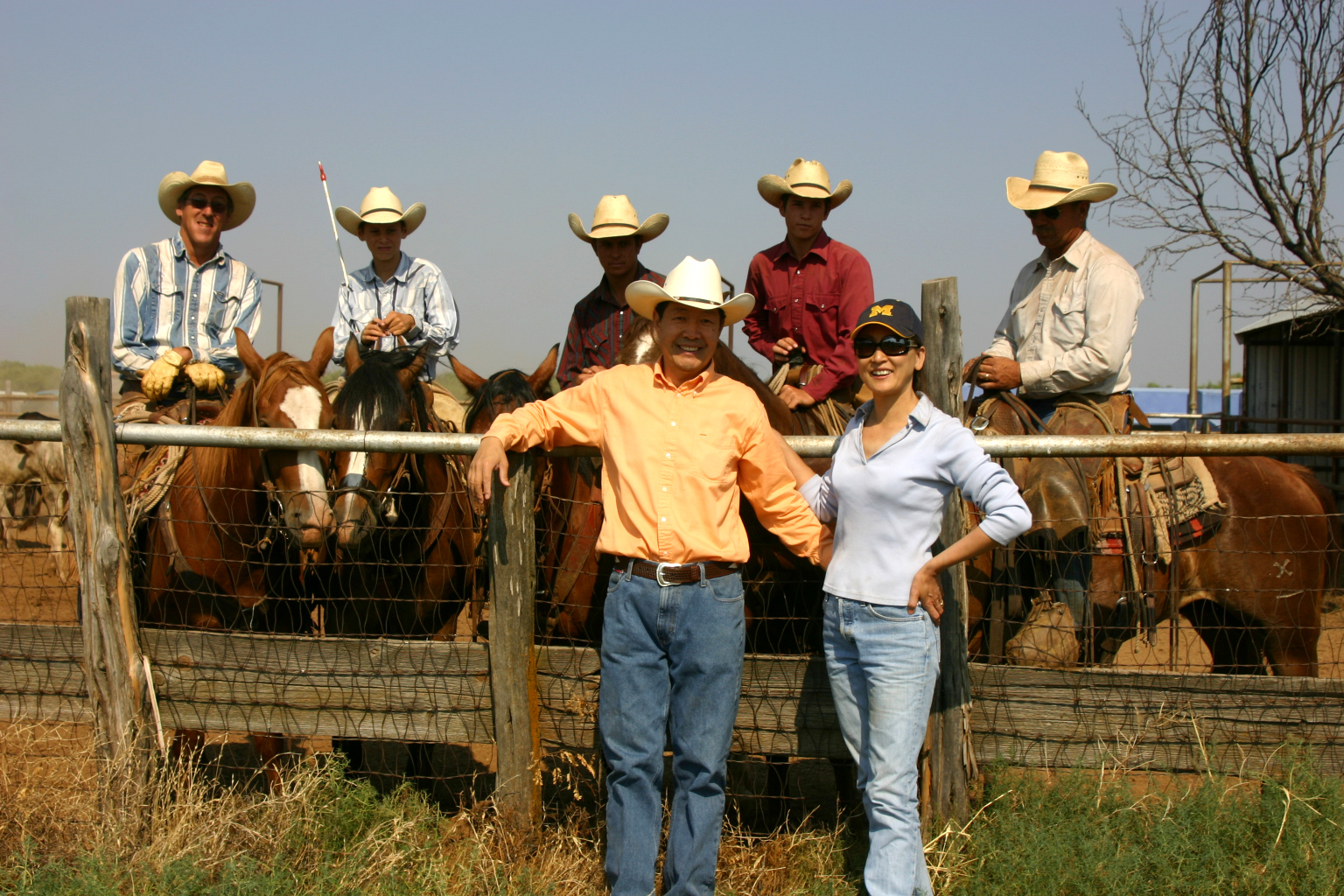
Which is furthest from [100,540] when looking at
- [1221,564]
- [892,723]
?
[1221,564]

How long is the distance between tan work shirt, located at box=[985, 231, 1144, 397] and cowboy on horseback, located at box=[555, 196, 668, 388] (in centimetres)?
232

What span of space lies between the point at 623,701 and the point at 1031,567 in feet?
7.61

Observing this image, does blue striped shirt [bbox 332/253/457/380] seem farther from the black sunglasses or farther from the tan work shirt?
the black sunglasses

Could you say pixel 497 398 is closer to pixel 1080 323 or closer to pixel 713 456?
pixel 713 456

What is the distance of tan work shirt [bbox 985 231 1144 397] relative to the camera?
4566 millimetres

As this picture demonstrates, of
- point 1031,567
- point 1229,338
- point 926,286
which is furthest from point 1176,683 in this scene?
point 1229,338

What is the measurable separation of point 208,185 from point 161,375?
1.39 meters

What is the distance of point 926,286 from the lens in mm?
3488

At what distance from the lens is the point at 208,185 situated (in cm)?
556

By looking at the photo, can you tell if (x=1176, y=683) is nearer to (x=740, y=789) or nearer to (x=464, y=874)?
(x=740, y=789)

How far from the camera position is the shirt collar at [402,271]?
6.25m

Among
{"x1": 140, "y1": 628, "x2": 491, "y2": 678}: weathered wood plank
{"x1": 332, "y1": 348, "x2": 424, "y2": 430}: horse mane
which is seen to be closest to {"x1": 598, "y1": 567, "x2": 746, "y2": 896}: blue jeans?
{"x1": 140, "y1": 628, "x2": 491, "y2": 678}: weathered wood plank

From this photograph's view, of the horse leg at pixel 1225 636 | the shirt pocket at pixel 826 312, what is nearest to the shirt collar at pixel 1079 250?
the shirt pocket at pixel 826 312

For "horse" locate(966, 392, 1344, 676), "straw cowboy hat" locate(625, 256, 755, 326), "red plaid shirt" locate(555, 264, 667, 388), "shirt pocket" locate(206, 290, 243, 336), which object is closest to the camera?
"straw cowboy hat" locate(625, 256, 755, 326)
